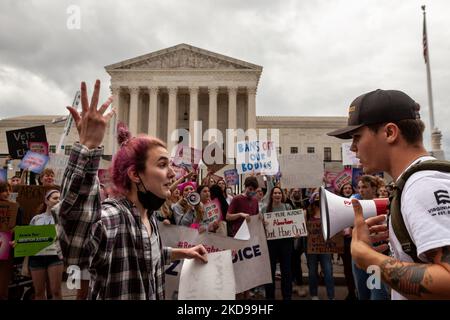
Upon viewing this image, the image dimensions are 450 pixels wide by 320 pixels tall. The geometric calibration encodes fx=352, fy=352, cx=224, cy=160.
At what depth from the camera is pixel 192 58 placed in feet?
169

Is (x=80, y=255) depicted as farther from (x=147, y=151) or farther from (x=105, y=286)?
(x=147, y=151)

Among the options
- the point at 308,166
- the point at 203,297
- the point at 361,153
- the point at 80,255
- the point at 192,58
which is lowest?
the point at 203,297

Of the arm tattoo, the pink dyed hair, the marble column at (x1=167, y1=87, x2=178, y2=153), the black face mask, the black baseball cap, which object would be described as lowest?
the arm tattoo

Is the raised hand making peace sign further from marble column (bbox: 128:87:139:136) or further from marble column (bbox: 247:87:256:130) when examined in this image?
marble column (bbox: 247:87:256:130)

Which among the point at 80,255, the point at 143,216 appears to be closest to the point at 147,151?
the point at 143,216

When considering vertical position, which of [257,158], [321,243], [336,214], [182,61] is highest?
[182,61]

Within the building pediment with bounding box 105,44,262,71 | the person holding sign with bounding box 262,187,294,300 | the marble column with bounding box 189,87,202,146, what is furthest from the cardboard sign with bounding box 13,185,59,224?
the building pediment with bounding box 105,44,262,71

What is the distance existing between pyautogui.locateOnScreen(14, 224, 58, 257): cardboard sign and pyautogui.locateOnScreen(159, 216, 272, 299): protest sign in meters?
1.78

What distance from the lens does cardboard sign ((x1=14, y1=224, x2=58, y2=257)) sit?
5.31 meters

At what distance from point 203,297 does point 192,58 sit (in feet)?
170

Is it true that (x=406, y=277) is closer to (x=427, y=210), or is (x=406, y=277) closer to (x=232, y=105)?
(x=427, y=210)

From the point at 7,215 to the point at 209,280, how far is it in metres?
4.81

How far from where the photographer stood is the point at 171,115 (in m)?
49.5

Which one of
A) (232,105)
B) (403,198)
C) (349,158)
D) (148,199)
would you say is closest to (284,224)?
(148,199)
